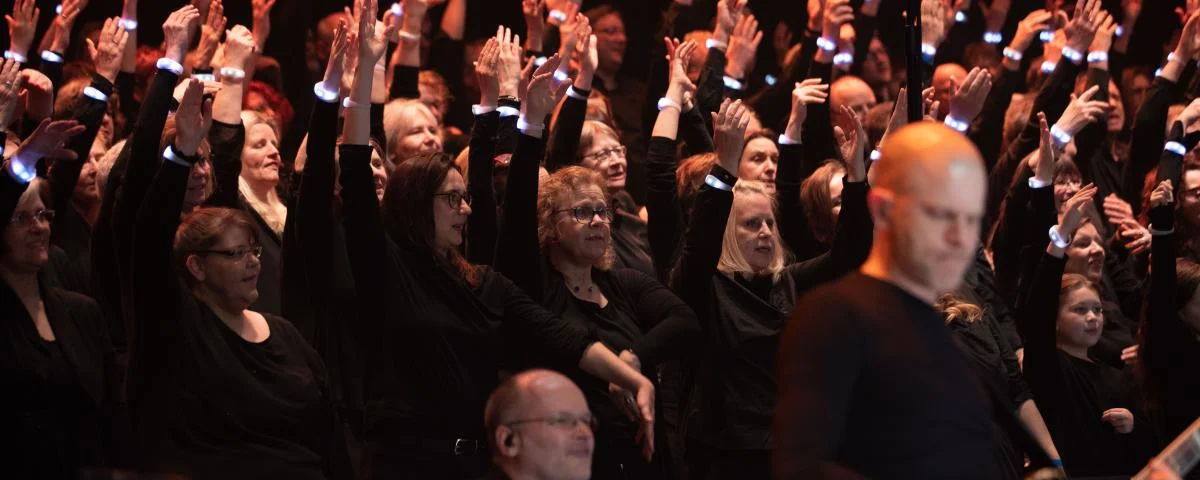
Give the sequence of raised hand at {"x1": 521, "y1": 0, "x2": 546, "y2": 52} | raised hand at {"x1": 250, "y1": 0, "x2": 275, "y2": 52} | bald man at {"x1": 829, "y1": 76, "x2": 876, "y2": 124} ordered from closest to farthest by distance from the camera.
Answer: raised hand at {"x1": 250, "y1": 0, "x2": 275, "y2": 52} < raised hand at {"x1": 521, "y1": 0, "x2": 546, "y2": 52} < bald man at {"x1": 829, "y1": 76, "x2": 876, "y2": 124}

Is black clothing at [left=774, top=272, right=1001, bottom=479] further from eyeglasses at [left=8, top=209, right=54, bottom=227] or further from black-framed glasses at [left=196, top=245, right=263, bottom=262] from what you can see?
eyeglasses at [left=8, top=209, right=54, bottom=227]

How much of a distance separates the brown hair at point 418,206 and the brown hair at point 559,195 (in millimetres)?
275

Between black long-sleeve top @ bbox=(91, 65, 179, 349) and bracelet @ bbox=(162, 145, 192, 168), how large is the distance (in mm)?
153

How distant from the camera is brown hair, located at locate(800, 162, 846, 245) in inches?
169

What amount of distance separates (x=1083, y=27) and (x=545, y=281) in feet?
8.67

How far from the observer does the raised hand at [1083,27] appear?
17.4 feet

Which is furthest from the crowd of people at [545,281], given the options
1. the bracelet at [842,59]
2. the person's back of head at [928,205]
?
the bracelet at [842,59]

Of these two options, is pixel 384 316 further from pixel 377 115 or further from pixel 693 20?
pixel 693 20

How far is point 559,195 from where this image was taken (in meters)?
3.66

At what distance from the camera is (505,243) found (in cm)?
354

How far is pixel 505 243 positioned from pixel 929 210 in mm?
1791

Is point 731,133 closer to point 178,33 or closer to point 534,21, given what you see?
point 178,33

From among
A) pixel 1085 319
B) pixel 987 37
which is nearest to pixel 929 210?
pixel 1085 319

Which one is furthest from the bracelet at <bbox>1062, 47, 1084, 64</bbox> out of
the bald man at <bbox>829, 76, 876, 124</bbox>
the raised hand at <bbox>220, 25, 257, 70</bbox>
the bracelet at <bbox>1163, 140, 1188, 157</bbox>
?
the raised hand at <bbox>220, 25, 257, 70</bbox>
